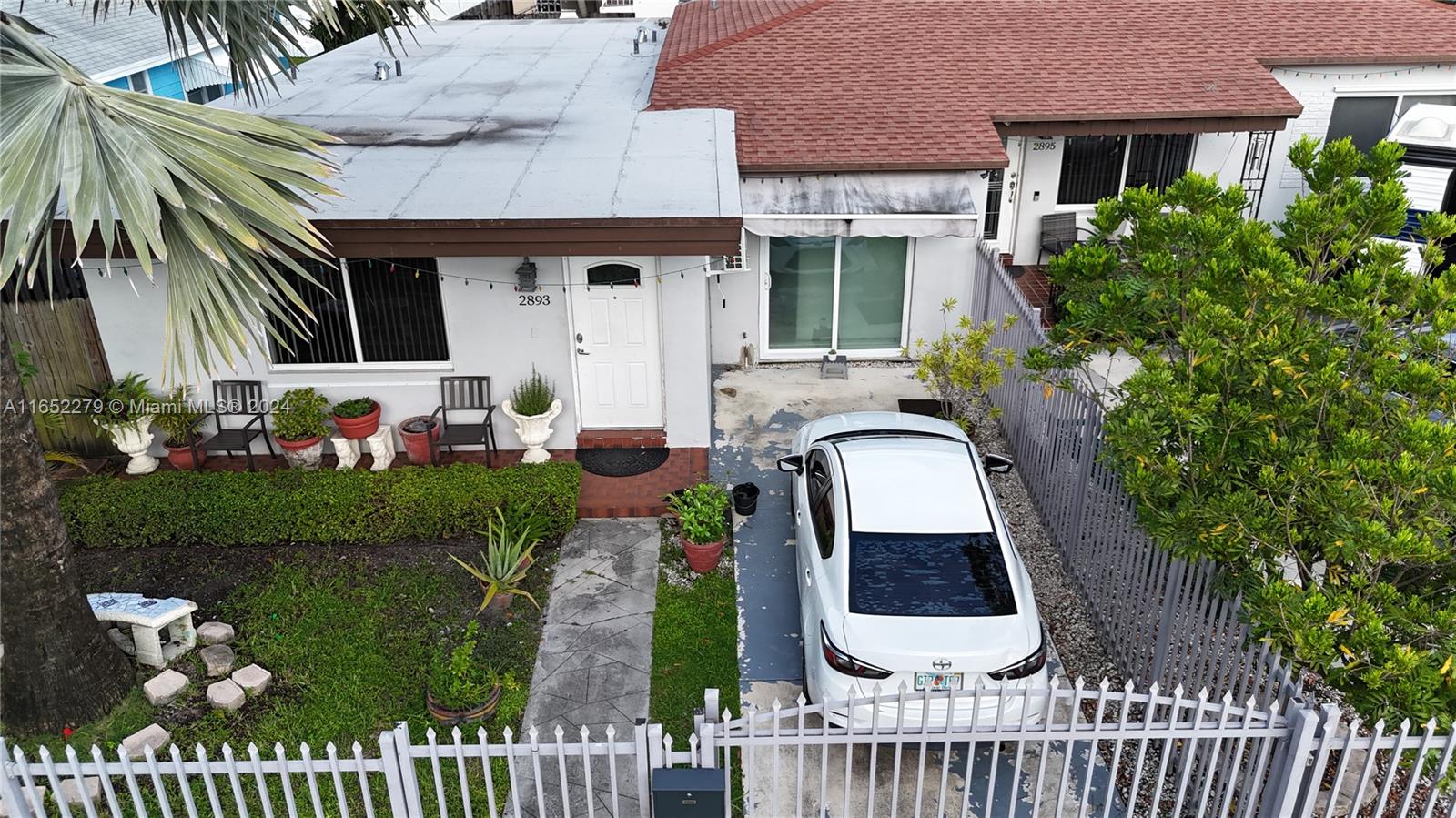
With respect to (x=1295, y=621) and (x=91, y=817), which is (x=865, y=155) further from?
(x=91, y=817)

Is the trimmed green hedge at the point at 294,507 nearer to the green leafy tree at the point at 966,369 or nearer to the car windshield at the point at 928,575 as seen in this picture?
the car windshield at the point at 928,575

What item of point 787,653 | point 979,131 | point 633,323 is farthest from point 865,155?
point 787,653

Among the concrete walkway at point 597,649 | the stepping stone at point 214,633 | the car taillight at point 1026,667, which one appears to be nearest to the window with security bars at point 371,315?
the concrete walkway at point 597,649

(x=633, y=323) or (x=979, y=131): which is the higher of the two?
(x=979, y=131)

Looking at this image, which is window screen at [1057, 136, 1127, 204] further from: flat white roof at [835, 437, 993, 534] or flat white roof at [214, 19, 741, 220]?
flat white roof at [835, 437, 993, 534]

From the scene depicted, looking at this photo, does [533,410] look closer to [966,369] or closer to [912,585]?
[966,369]

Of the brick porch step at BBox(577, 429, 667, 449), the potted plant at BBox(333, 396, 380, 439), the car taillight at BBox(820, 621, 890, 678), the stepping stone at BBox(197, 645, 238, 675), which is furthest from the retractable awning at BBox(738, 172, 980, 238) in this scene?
the stepping stone at BBox(197, 645, 238, 675)

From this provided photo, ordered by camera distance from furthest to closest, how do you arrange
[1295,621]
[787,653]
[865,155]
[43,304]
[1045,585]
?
[865,155] < [43,304] < [1045,585] < [787,653] < [1295,621]
